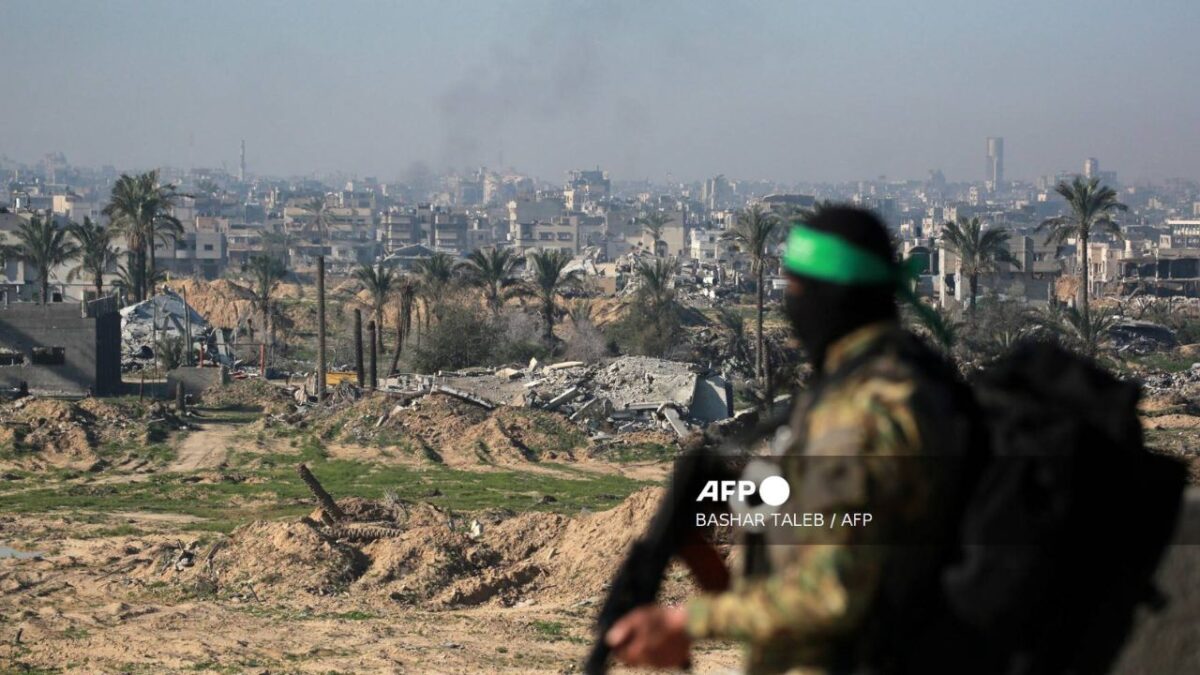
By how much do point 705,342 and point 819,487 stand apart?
5257 centimetres

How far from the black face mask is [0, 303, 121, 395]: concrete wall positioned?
44.5 meters

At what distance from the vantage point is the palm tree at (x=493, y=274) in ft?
185

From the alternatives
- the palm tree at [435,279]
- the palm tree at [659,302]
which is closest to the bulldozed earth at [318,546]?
the palm tree at [659,302]

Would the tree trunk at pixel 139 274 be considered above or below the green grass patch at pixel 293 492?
above

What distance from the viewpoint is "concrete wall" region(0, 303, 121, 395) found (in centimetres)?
4491

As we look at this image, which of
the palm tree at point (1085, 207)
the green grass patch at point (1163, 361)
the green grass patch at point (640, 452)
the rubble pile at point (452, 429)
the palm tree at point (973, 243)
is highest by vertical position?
the palm tree at point (1085, 207)

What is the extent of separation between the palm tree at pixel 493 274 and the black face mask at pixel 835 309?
52.3 metres

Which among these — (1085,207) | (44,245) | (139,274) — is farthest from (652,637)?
(139,274)

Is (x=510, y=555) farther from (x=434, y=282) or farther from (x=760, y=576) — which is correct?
(x=434, y=282)

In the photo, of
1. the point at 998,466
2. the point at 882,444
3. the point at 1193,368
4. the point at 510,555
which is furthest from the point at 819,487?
the point at 1193,368

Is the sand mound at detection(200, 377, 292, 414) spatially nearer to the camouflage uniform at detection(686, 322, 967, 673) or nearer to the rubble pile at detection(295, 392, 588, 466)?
the rubble pile at detection(295, 392, 588, 466)

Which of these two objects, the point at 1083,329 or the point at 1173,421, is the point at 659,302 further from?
the point at 1173,421

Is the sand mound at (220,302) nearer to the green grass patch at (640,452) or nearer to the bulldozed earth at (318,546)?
the bulldozed earth at (318,546)

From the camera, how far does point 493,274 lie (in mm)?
56438
